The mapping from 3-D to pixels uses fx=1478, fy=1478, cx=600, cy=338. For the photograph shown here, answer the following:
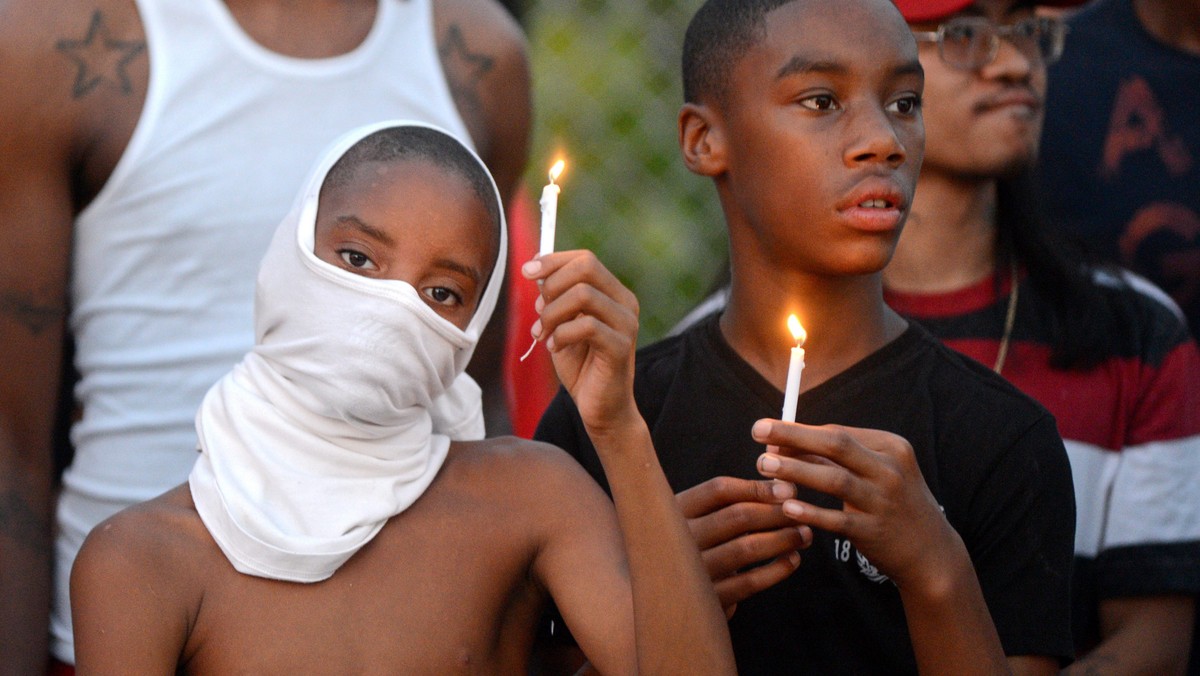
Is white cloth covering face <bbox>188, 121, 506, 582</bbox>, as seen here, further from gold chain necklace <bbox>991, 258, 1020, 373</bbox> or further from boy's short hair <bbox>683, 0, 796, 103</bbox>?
gold chain necklace <bbox>991, 258, 1020, 373</bbox>

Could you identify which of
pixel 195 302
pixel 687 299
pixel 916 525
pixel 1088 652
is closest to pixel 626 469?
pixel 916 525

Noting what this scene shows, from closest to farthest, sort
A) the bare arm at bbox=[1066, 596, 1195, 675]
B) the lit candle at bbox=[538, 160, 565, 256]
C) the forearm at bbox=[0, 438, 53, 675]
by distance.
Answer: the lit candle at bbox=[538, 160, 565, 256] < the forearm at bbox=[0, 438, 53, 675] < the bare arm at bbox=[1066, 596, 1195, 675]

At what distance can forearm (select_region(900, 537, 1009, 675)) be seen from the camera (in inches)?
88.5

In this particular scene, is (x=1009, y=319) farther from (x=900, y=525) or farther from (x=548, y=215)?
(x=548, y=215)

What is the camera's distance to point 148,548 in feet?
7.62

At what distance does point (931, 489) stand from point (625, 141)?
4167 millimetres

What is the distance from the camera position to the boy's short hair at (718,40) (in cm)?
272

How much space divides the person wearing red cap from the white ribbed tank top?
1437 mm

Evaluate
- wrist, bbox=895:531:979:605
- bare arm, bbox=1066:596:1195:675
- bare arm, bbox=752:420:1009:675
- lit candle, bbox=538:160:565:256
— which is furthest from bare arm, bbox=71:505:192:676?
bare arm, bbox=1066:596:1195:675

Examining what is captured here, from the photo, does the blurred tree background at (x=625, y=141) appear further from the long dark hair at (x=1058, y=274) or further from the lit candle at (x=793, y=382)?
the lit candle at (x=793, y=382)

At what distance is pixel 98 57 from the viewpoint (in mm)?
2793

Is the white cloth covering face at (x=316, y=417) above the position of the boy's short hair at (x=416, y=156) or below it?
below

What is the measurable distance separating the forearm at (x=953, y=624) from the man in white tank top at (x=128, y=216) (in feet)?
4.66

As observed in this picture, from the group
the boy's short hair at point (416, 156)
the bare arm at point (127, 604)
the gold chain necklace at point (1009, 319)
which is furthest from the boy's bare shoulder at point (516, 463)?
the gold chain necklace at point (1009, 319)
